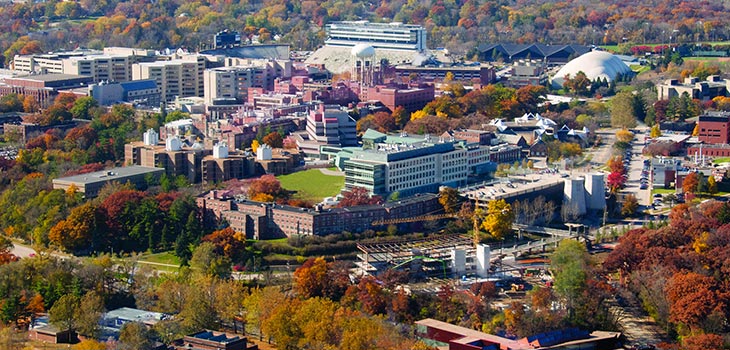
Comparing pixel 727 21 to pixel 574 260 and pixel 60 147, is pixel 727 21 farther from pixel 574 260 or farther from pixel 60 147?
pixel 574 260

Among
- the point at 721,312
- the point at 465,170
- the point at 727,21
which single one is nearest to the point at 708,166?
the point at 465,170

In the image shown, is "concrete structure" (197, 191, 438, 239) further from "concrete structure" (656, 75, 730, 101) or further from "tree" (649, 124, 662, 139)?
"concrete structure" (656, 75, 730, 101)

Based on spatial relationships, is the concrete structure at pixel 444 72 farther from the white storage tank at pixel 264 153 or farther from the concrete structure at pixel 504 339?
the concrete structure at pixel 504 339

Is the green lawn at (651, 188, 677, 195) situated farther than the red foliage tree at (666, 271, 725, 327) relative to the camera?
Yes

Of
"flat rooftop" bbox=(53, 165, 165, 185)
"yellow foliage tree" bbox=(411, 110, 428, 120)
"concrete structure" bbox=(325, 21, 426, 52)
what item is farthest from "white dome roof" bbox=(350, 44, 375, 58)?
"flat rooftop" bbox=(53, 165, 165, 185)

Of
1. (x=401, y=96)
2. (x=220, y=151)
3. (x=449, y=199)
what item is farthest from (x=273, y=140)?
(x=449, y=199)

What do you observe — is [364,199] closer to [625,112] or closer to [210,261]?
[210,261]
